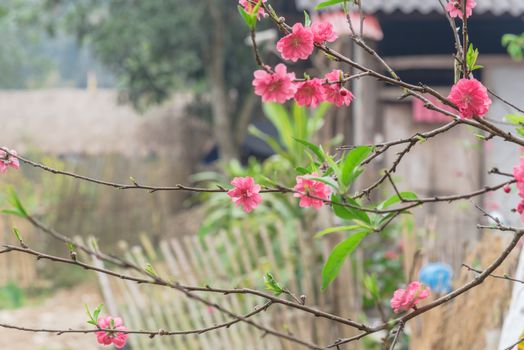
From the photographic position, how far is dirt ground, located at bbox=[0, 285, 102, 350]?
657cm

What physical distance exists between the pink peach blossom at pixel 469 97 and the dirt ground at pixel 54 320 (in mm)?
4978

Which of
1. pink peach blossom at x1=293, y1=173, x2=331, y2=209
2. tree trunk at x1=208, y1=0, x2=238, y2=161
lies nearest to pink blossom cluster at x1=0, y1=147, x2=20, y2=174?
pink peach blossom at x1=293, y1=173, x2=331, y2=209

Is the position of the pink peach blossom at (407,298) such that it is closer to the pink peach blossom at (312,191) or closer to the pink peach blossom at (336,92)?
the pink peach blossom at (312,191)

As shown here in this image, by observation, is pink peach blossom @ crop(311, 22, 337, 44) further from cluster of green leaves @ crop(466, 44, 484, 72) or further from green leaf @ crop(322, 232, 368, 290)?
green leaf @ crop(322, 232, 368, 290)

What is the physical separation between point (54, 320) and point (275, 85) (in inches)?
265

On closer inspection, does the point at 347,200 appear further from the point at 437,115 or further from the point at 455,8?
the point at 437,115

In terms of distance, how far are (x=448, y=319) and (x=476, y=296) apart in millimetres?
161

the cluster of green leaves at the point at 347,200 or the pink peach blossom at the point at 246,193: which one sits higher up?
the pink peach blossom at the point at 246,193

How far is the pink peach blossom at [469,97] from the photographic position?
1241 millimetres

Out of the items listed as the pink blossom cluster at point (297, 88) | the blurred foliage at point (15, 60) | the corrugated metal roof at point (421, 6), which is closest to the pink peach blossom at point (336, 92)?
the pink blossom cluster at point (297, 88)

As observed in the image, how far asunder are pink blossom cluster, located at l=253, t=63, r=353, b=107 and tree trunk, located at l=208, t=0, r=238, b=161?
10.5m

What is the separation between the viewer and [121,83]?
12.9 metres

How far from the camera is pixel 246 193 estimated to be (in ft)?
4.35

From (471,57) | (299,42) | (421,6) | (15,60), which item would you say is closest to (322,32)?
(299,42)
